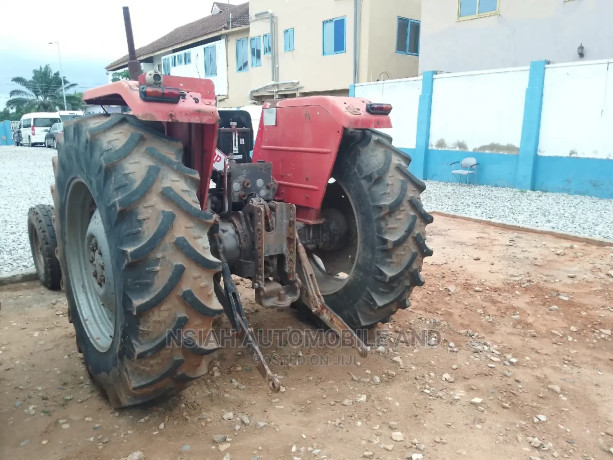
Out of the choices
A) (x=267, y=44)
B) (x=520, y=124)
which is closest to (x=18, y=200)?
(x=520, y=124)

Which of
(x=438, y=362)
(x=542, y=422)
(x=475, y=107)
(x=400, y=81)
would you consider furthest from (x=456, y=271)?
(x=400, y=81)

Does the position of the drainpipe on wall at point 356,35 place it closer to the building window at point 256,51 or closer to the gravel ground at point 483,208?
the building window at point 256,51

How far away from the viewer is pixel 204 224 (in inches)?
91.4

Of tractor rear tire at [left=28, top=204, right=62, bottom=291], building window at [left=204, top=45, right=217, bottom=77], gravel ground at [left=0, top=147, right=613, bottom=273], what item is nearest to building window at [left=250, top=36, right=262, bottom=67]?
building window at [left=204, top=45, right=217, bottom=77]

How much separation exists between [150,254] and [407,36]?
18.5 metres

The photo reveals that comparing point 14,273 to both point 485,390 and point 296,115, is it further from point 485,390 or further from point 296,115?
point 485,390

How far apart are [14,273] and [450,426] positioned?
14.4 ft

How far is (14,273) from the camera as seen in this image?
4879 millimetres

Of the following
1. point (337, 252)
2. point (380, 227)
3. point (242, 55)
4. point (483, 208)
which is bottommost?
point (483, 208)

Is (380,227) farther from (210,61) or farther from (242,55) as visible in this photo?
(210,61)

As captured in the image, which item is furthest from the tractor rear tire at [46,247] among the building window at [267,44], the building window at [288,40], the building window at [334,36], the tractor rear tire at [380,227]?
the building window at [267,44]

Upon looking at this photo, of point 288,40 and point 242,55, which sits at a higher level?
point 288,40

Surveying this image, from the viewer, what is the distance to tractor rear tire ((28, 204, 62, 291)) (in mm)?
4465

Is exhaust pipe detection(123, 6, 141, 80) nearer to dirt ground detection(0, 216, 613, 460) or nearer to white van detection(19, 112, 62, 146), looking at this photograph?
dirt ground detection(0, 216, 613, 460)
